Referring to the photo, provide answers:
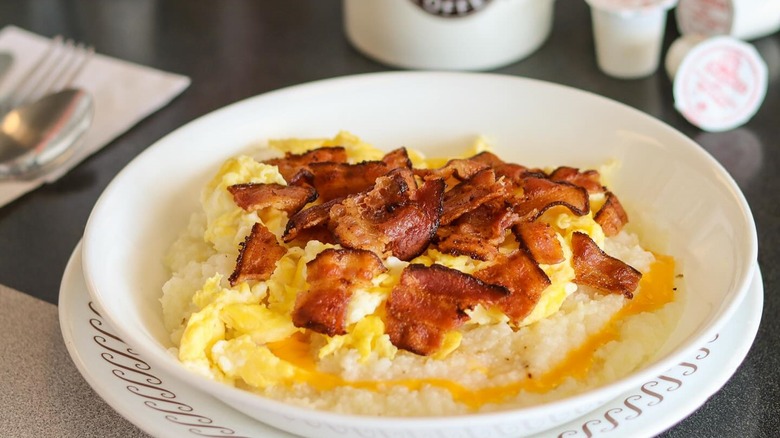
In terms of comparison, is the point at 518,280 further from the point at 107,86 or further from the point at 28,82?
the point at 28,82

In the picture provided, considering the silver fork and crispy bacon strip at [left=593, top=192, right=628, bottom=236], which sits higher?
crispy bacon strip at [left=593, top=192, right=628, bottom=236]

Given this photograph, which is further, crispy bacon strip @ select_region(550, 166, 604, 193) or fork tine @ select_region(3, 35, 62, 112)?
fork tine @ select_region(3, 35, 62, 112)

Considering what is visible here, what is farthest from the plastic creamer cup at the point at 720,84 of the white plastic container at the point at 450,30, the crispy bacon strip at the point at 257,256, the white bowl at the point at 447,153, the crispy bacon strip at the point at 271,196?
the crispy bacon strip at the point at 257,256

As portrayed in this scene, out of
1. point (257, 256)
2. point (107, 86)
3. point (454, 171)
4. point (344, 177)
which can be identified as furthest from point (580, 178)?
point (107, 86)

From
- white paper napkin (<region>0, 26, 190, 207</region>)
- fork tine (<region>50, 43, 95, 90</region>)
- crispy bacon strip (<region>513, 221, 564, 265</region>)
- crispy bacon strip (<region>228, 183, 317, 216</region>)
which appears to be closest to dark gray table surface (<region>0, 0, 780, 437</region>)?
white paper napkin (<region>0, 26, 190, 207</region>)

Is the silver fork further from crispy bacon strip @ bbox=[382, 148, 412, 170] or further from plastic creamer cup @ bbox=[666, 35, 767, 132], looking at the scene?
plastic creamer cup @ bbox=[666, 35, 767, 132]
